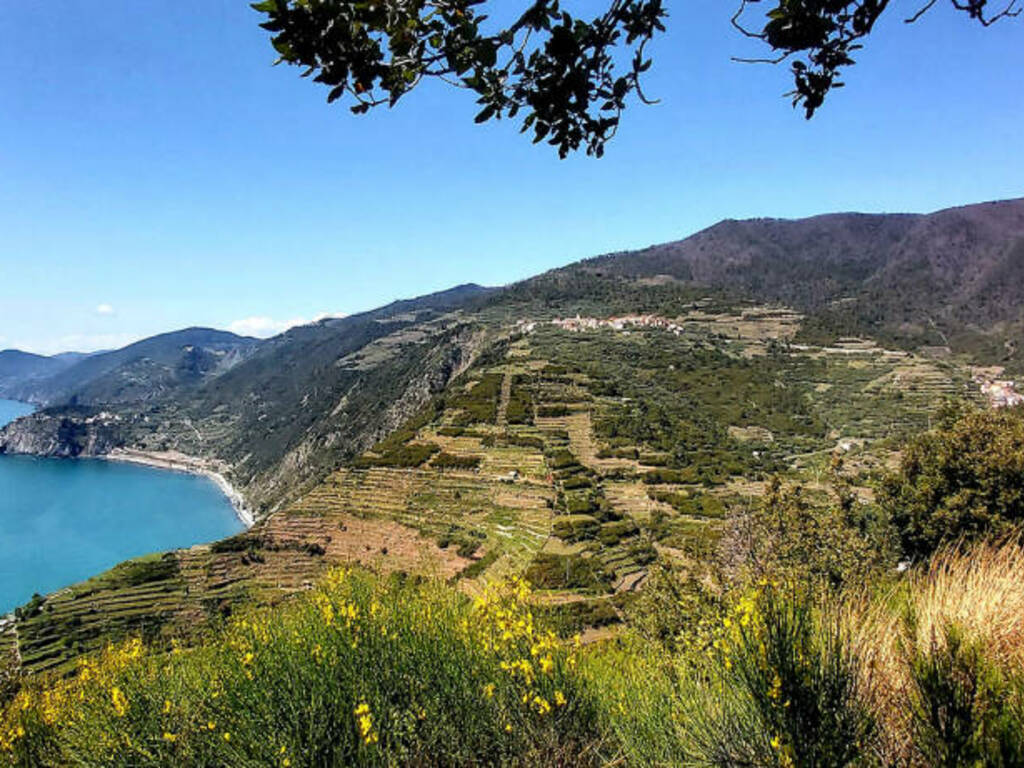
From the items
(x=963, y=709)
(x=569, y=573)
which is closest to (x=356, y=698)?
(x=963, y=709)

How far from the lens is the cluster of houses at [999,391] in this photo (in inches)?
2815

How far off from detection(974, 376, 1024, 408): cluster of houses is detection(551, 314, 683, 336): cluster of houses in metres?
58.7

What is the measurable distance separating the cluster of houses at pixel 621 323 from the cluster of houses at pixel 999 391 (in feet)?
192

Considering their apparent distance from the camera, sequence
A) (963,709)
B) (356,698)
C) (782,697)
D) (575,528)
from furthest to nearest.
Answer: (575,528)
(356,698)
(782,697)
(963,709)

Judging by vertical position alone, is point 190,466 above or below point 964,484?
below

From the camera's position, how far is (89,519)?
132 m

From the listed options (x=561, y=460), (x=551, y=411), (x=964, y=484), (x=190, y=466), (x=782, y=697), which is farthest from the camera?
(x=190, y=466)

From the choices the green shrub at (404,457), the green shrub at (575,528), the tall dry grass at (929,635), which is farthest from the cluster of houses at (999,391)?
the tall dry grass at (929,635)

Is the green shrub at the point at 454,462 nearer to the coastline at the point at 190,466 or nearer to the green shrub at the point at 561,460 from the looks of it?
the green shrub at the point at 561,460

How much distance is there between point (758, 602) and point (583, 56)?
10.1 ft

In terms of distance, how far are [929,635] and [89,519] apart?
171080mm

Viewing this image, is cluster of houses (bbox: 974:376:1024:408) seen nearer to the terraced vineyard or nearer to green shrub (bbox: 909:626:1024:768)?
the terraced vineyard

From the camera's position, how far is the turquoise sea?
102m

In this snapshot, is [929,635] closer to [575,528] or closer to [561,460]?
[575,528]
